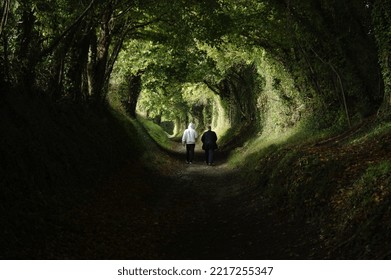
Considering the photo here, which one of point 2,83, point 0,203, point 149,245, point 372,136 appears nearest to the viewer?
point 0,203

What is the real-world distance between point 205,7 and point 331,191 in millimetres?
9276

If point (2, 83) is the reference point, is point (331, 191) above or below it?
below

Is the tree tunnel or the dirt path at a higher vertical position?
the tree tunnel

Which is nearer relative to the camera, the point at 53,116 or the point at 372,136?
the point at 372,136

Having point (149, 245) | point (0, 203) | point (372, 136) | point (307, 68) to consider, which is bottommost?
point (149, 245)

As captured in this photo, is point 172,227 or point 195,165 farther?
point 195,165

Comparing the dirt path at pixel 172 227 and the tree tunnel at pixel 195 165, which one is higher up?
the tree tunnel at pixel 195 165

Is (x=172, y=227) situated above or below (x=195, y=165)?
below

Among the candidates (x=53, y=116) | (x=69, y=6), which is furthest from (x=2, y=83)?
(x=69, y=6)

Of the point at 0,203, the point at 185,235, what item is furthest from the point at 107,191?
the point at 0,203
